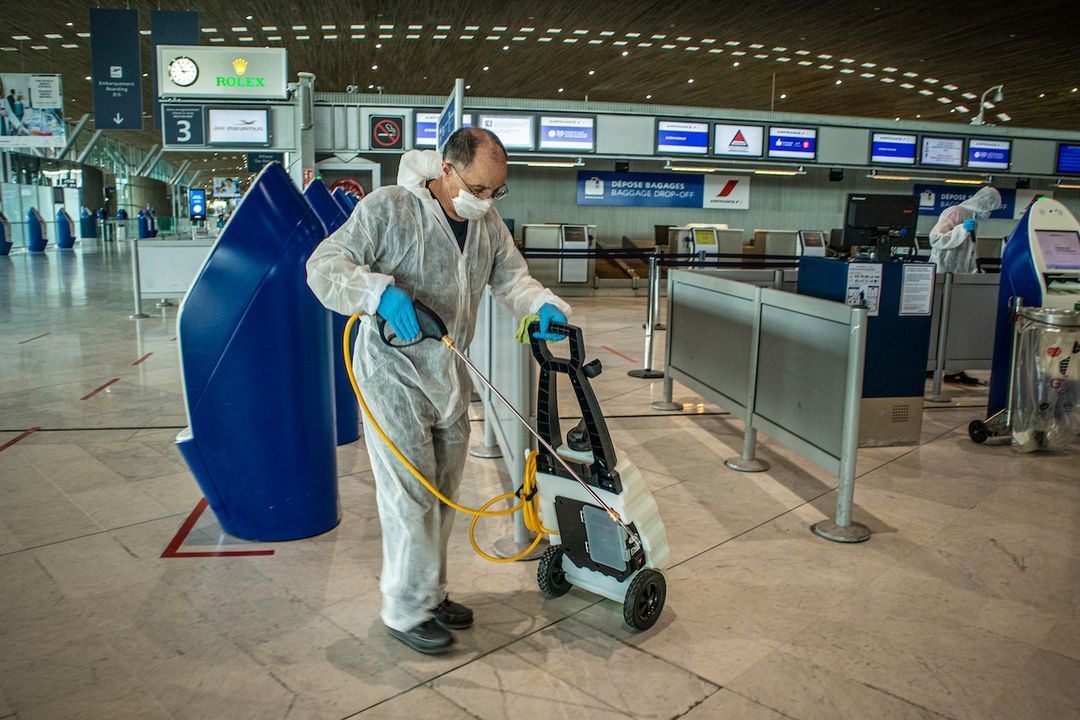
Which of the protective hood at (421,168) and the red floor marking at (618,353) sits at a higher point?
the protective hood at (421,168)

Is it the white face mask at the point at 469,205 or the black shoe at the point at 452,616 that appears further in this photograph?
the black shoe at the point at 452,616

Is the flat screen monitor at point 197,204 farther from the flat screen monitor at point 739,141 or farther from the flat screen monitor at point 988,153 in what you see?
the flat screen monitor at point 988,153

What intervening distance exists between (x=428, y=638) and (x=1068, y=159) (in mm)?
19390

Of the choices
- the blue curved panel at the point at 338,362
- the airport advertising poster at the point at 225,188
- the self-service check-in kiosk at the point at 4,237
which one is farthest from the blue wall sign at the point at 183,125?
the airport advertising poster at the point at 225,188

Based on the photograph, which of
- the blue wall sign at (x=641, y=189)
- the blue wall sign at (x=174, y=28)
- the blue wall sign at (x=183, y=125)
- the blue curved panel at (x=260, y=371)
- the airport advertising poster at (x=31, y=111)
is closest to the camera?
the blue curved panel at (x=260, y=371)

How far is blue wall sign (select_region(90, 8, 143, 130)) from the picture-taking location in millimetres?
13898

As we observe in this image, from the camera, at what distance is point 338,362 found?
533cm

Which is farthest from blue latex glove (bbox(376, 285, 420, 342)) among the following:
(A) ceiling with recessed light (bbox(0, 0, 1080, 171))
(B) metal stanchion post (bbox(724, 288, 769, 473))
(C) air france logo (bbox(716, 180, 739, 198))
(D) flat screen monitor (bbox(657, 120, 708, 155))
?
Result: (C) air france logo (bbox(716, 180, 739, 198))

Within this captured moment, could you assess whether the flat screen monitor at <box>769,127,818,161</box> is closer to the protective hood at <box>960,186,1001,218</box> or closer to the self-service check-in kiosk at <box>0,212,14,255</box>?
the protective hood at <box>960,186,1001,218</box>

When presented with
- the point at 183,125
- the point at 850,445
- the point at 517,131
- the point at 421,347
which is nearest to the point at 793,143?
the point at 517,131

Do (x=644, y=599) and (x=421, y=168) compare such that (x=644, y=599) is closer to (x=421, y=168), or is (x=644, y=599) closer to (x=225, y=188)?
(x=421, y=168)

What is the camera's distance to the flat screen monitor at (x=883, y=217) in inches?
211

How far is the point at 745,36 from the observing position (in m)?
15.0

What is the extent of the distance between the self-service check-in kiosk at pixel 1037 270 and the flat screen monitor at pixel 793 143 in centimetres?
948
